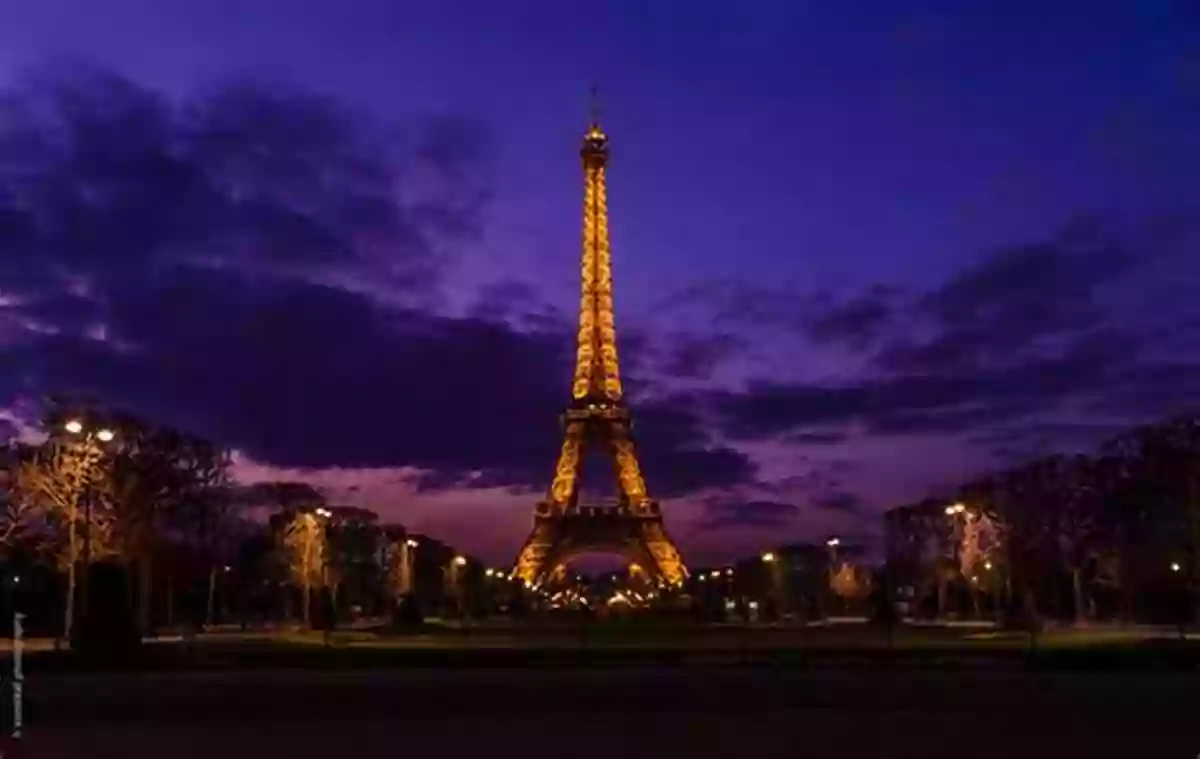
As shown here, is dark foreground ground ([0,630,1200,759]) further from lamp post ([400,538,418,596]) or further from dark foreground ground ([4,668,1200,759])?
lamp post ([400,538,418,596])

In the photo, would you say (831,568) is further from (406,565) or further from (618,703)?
(618,703)

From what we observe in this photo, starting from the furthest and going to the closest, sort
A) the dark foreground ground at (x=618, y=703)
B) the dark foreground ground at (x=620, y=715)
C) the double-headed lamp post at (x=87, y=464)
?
the double-headed lamp post at (x=87, y=464) < the dark foreground ground at (x=618, y=703) < the dark foreground ground at (x=620, y=715)

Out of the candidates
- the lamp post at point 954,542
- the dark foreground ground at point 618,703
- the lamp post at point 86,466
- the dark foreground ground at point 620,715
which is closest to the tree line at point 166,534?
the lamp post at point 86,466

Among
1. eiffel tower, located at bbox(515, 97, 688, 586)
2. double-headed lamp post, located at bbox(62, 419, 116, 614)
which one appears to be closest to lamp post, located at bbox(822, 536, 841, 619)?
eiffel tower, located at bbox(515, 97, 688, 586)

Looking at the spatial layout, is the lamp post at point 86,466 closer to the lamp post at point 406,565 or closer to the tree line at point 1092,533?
the tree line at point 1092,533

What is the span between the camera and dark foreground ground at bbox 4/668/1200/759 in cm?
2162

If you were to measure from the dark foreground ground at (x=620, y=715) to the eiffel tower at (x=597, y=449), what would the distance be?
87024 millimetres

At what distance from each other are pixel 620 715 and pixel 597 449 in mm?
105345

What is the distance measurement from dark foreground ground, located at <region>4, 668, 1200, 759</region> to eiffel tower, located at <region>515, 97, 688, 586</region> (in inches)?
3426

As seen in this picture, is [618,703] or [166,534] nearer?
[618,703]

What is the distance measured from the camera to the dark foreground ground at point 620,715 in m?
21.6

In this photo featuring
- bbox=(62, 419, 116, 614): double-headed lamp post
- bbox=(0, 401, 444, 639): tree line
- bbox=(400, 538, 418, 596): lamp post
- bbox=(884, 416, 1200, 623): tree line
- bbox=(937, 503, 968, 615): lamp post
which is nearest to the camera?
bbox=(62, 419, 116, 614): double-headed lamp post

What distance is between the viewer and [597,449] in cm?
13288

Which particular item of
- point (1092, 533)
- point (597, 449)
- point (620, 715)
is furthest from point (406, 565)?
point (620, 715)
